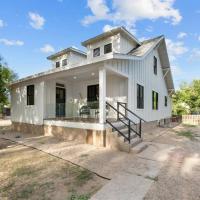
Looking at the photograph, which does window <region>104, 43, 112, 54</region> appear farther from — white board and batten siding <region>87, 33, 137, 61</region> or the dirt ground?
the dirt ground

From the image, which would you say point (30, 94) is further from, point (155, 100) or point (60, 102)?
point (155, 100)

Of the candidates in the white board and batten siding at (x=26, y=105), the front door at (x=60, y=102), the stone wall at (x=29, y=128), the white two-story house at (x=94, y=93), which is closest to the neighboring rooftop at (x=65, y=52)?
the white two-story house at (x=94, y=93)

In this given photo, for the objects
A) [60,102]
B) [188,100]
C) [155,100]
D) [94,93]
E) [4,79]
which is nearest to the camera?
[94,93]

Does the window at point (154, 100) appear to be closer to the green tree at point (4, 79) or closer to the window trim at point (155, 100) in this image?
the window trim at point (155, 100)

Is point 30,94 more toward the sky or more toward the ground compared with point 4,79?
more toward the ground

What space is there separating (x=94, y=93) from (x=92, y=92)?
172 mm

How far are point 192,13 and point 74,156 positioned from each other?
1384cm

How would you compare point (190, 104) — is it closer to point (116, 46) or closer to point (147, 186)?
point (116, 46)

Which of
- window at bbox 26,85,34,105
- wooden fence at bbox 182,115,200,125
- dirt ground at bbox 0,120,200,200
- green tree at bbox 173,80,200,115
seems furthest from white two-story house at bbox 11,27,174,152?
green tree at bbox 173,80,200,115

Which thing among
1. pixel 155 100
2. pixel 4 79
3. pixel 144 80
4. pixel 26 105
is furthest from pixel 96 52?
pixel 4 79

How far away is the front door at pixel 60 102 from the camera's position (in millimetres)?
10391

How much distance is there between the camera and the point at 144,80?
10953 mm

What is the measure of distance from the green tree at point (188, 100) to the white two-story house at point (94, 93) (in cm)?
1343

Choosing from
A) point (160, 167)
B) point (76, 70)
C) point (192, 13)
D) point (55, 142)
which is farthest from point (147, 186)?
point (192, 13)
